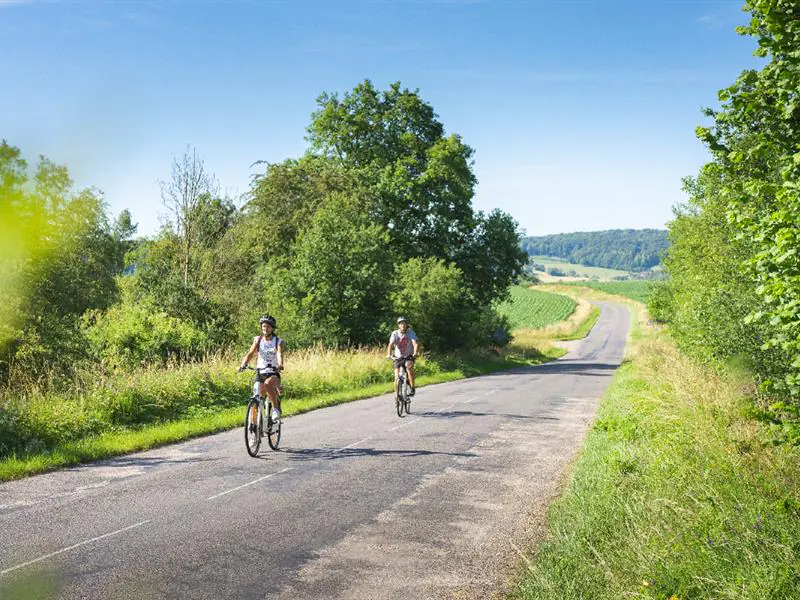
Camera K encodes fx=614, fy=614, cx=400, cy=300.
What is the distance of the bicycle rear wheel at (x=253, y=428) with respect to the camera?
10.7 metres

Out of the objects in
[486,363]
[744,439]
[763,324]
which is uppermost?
[763,324]

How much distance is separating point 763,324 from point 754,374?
5.94ft

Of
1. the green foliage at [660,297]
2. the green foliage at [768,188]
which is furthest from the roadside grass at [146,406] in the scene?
the green foliage at [660,297]

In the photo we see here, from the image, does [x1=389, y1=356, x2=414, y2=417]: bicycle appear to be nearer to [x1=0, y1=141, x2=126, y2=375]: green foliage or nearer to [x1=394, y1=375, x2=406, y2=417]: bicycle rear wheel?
[x1=394, y1=375, x2=406, y2=417]: bicycle rear wheel

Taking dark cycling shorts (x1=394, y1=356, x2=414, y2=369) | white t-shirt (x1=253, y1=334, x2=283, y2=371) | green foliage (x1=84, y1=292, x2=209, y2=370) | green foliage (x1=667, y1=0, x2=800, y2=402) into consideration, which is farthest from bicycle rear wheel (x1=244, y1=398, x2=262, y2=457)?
green foliage (x1=667, y1=0, x2=800, y2=402)

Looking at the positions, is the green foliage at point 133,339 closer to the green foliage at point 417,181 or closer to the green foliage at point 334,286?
the green foliage at point 334,286

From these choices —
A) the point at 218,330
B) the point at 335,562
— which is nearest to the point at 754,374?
the point at 335,562

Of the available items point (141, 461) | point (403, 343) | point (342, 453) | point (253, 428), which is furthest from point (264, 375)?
point (403, 343)

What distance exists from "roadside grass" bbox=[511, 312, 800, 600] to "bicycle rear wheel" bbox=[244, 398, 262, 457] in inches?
208

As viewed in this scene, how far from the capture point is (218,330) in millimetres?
26016

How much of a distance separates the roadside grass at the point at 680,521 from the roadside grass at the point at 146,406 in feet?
25.4

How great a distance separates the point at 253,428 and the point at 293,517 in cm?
363

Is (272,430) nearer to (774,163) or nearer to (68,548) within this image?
(68,548)

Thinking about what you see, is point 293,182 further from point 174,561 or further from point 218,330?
point 174,561
